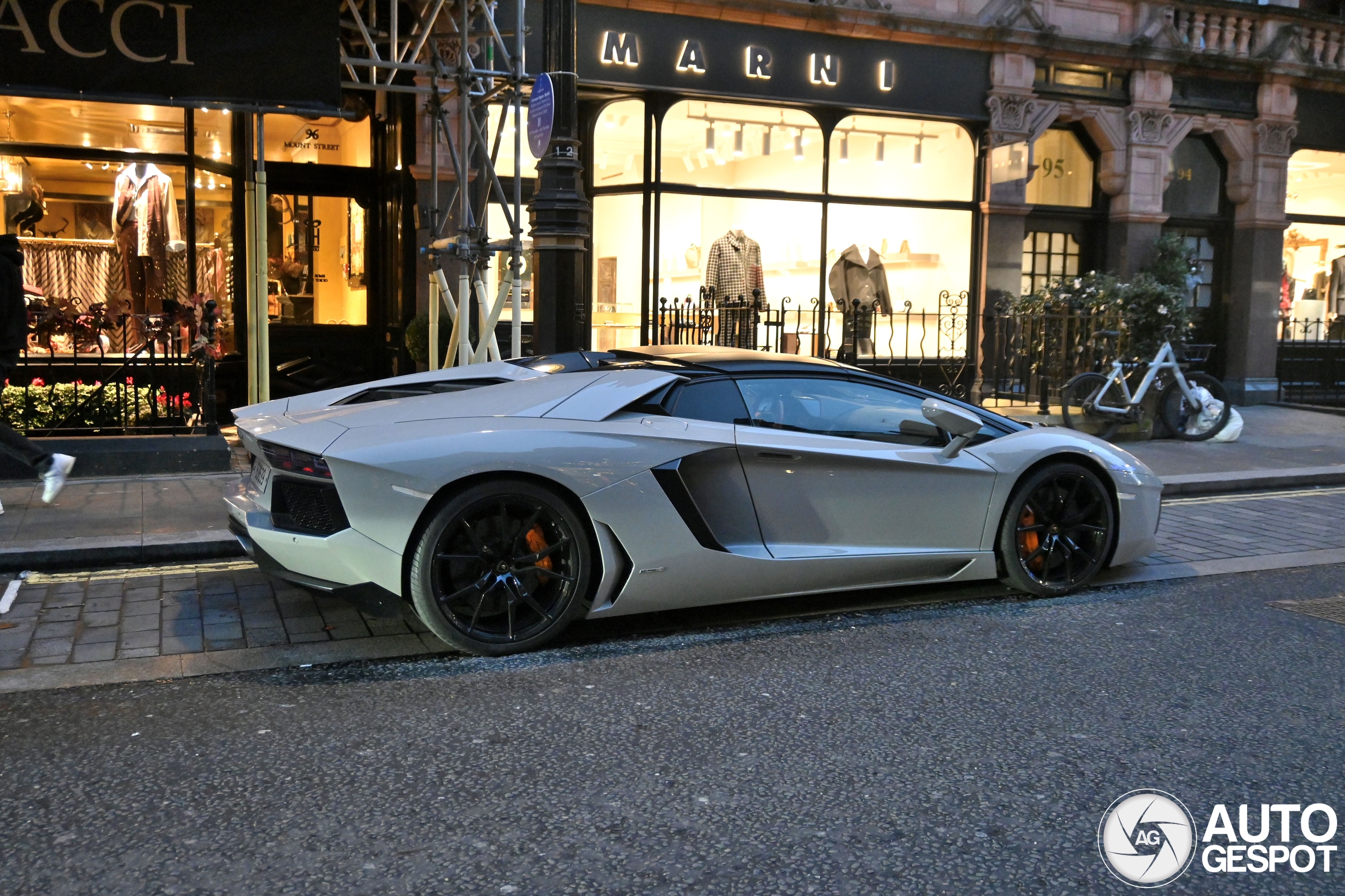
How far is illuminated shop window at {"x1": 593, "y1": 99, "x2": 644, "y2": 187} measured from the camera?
14188mm

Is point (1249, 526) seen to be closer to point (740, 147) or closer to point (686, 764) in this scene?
point (686, 764)

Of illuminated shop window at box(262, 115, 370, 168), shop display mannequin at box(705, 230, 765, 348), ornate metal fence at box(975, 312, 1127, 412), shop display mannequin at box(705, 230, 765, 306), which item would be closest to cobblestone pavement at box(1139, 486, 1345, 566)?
ornate metal fence at box(975, 312, 1127, 412)

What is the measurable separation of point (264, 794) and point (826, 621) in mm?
2811

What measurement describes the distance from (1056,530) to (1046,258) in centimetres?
1141

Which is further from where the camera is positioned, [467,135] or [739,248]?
[739,248]

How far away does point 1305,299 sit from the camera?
60.6ft

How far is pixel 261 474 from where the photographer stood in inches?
199

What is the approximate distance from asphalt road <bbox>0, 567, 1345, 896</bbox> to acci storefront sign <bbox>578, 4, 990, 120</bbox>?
971cm

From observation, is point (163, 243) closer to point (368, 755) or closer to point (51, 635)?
point (51, 635)

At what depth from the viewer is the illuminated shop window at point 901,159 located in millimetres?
15219

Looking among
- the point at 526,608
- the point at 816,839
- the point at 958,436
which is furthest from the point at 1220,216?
the point at 816,839

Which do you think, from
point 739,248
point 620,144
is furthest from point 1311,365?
point 620,144

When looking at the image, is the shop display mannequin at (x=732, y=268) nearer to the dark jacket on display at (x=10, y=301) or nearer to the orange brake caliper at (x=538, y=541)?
the dark jacket on display at (x=10, y=301)

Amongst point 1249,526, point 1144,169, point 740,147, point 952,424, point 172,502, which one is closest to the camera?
point 952,424
